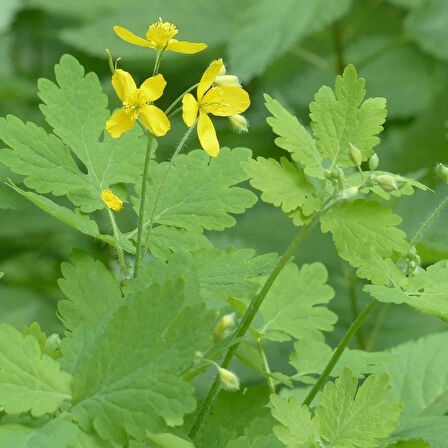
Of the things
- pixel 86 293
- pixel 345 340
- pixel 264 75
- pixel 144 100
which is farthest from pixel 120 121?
pixel 264 75

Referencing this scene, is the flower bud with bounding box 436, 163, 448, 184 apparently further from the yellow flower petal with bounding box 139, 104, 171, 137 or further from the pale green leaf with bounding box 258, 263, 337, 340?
the yellow flower petal with bounding box 139, 104, 171, 137

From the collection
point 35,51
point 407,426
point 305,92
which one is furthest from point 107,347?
point 35,51

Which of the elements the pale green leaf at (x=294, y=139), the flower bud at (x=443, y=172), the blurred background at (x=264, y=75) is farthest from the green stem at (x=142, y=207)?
the blurred background at (x=264, y=75)

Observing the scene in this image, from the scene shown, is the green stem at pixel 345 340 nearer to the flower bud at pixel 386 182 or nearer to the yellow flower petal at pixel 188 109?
the flower bud at pixel 386 182

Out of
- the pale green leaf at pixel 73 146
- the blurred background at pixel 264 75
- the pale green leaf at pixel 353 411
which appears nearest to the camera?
the pale green leaf at pixel 353 411

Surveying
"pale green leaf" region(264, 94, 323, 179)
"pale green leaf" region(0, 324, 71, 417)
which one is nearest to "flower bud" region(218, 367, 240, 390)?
"pale green leaf" region(0, 324, 71, 417)
